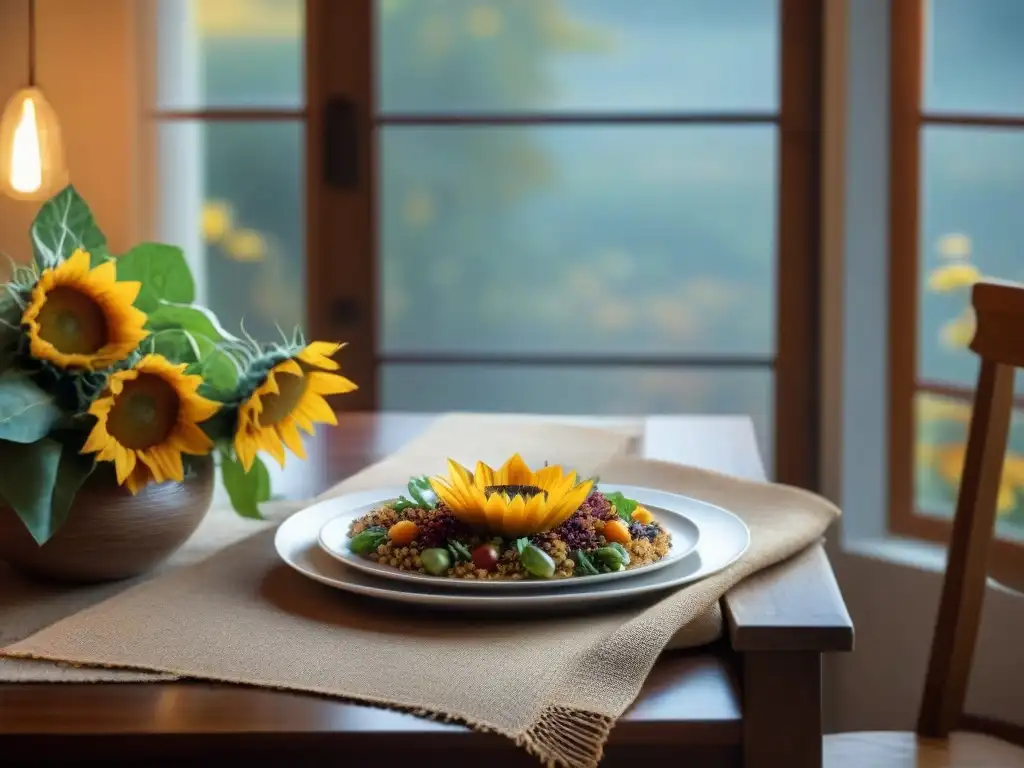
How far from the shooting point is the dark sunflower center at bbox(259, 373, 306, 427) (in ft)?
3.49

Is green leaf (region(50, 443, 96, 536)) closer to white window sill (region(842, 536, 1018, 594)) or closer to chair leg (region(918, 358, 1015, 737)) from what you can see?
chair leg (region(918, 358, 1015, 737))

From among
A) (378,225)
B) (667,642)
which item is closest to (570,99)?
(378,225)

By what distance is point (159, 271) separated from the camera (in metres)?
1.13

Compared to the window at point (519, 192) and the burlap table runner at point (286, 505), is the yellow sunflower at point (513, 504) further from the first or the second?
the window at point (519, 192)

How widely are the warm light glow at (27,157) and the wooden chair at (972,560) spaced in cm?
155

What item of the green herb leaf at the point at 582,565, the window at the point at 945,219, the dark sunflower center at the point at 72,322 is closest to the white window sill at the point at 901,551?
the window at the point at 945,219

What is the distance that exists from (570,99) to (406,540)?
6.37ft

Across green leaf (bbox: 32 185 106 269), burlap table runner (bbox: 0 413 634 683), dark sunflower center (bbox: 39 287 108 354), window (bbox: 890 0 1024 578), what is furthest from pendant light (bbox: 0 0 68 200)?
window (bbox: 890 0 1024 578)

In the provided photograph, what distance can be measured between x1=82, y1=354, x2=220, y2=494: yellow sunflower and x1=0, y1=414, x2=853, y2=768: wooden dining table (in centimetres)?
19

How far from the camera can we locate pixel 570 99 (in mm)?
2818

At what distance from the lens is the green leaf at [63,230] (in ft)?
3.48

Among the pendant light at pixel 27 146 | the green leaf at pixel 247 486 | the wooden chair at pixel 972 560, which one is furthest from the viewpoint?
Result: the pendant light at pixel 27 146

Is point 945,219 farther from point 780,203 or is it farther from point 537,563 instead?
point 537,563

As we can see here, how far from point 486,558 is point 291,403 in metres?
0.21
